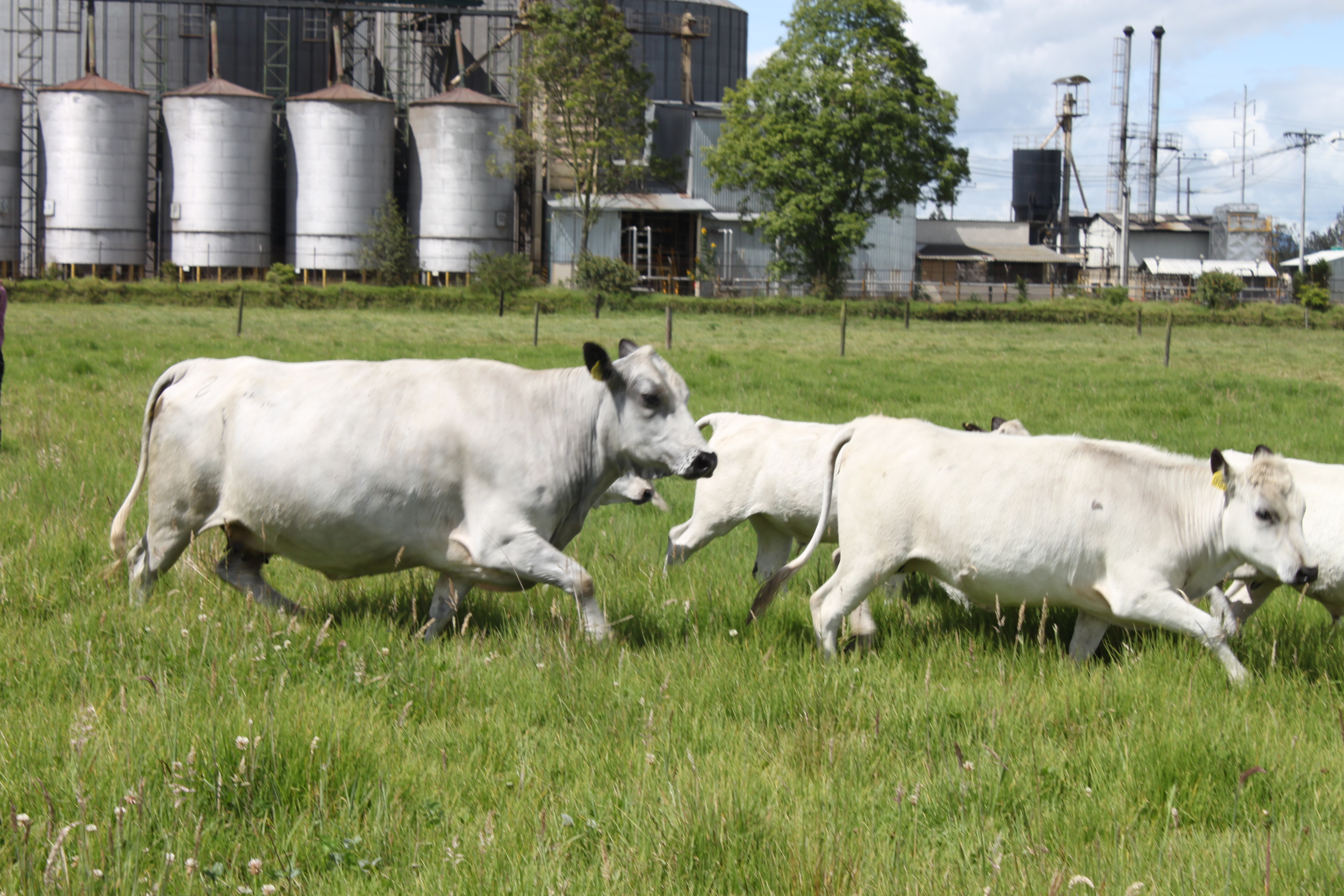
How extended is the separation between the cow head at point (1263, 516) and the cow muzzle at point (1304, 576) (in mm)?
43

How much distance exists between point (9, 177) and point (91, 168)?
4434 mm

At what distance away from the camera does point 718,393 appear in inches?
624

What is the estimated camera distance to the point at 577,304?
47.0m

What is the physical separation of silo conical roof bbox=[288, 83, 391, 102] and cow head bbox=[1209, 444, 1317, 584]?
181 feet

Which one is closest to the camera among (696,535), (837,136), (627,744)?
(627,744)

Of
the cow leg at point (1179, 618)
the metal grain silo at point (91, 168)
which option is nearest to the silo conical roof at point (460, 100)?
the metal grain silo at point (91, 168)

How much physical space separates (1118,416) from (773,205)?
44093 millimetres

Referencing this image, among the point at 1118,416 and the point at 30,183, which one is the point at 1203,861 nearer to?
the point at 1118,416

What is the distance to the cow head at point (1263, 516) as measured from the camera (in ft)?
17.3

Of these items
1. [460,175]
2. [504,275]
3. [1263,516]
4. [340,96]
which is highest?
[340,96]

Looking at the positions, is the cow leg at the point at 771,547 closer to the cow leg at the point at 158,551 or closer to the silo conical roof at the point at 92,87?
the cow leg at the point at 158,551

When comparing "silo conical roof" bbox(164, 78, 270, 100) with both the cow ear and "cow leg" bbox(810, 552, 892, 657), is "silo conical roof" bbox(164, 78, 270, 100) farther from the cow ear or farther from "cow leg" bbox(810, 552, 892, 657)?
"cow leg" bbox(810, 552, 892, 657)

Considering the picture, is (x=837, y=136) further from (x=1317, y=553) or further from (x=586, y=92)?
(x=1317, y=553)

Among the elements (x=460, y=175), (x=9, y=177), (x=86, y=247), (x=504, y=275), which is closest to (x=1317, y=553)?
(x=504, y=275)
